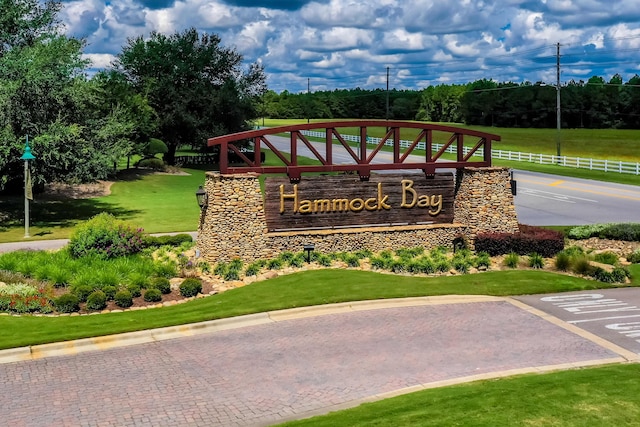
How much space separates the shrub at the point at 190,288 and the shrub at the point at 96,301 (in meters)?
2.17

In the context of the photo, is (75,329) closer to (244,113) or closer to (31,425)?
(31,425)

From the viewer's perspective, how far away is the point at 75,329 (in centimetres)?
1486

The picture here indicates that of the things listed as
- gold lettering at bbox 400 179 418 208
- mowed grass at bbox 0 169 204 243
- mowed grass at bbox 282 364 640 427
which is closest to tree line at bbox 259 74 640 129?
mowed grass at bbox 0 169 204 243

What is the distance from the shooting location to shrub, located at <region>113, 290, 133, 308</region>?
17219 mm

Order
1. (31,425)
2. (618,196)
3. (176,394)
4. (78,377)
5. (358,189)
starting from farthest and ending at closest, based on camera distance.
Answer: (618,196) < (358,189) < (78,377) < (176,394) < (31,425)

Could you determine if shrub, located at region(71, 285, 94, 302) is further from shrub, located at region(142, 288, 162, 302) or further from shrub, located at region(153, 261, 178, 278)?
shrub, located at region(153, 261, 178, 278)

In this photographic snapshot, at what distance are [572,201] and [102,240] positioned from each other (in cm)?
2749

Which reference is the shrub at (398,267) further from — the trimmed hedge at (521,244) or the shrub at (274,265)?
the trimmed hedge at (521,244)

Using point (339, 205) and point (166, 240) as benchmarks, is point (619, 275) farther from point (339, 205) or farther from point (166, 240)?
point (166, 240)

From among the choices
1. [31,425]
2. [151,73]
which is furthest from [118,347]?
[151,73]

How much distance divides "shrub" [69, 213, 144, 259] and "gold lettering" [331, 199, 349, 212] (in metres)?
7.06

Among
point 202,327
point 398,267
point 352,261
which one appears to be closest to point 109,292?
point 202,327

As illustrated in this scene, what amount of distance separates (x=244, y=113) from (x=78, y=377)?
54.3 metres

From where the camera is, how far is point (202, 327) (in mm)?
15352
